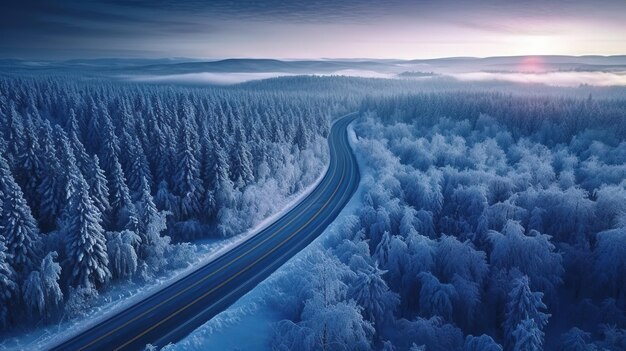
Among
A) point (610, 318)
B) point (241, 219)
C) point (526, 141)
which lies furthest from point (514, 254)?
point (526, 141)

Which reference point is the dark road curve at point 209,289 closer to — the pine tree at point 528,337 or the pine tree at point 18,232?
the pine tree at point 18,232

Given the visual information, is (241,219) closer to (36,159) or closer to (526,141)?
(36,159)

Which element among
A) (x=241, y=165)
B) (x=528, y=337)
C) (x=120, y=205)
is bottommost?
(x=528, y=337)

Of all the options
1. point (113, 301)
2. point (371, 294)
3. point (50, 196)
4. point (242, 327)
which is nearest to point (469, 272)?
point (371, 294)

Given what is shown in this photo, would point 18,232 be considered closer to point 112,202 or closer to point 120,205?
point 120,205

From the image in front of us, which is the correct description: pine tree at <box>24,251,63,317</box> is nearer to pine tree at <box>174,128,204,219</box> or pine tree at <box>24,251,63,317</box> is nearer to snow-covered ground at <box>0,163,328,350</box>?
snow-covered ground at <box>0,163,328,350</box>

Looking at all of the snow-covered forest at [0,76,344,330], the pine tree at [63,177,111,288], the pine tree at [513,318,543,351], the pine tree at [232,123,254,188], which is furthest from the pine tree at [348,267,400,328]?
the pine tree at [232,123,254,188]

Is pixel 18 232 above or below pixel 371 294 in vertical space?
above
